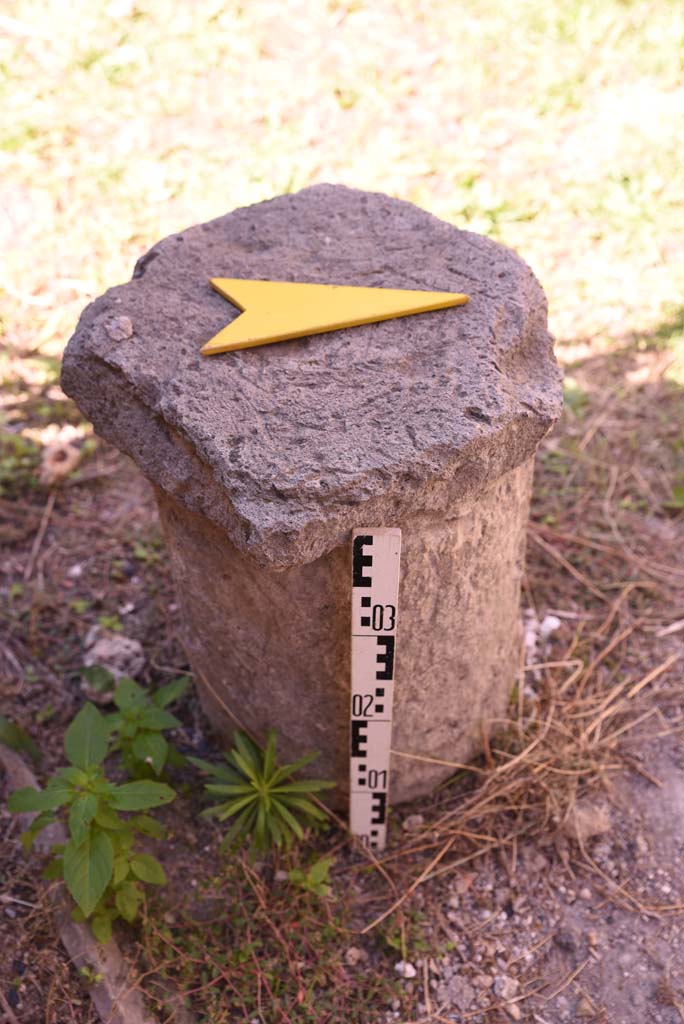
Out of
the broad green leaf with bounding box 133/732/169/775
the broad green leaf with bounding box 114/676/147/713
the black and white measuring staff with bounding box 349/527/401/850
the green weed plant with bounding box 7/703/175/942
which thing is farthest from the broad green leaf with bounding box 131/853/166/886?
the black and white measuring staff with bounding box 349/527/401/850

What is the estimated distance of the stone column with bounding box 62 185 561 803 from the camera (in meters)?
1.76

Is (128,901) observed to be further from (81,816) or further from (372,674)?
(372,674)

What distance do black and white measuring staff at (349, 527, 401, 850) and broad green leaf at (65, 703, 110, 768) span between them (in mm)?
582

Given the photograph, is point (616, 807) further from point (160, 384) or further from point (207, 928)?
point (160, 384)

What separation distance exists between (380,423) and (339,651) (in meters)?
0.56

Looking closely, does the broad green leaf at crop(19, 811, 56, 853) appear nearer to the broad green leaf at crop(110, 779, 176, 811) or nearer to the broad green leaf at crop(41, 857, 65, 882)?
the broad green leaf at crop(41, 857, 65, 882)

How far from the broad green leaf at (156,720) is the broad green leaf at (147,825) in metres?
0.22

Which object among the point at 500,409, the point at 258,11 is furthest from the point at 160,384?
the point at 258,11

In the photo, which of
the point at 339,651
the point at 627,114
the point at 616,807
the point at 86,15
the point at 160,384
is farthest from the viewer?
the point at 86,15

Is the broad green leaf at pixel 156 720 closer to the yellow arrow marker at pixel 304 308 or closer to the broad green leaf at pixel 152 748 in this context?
the broad green leaf at pixel 152 748

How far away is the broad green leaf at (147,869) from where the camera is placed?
2.07 m

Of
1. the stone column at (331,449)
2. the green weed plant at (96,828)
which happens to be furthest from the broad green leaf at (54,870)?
the stone column at (331,449)

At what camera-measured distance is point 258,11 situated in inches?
215

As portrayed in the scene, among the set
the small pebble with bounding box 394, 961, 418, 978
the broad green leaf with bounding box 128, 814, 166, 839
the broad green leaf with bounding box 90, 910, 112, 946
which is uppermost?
the broad green leaf with bounding box 128, 814, 166, 839
